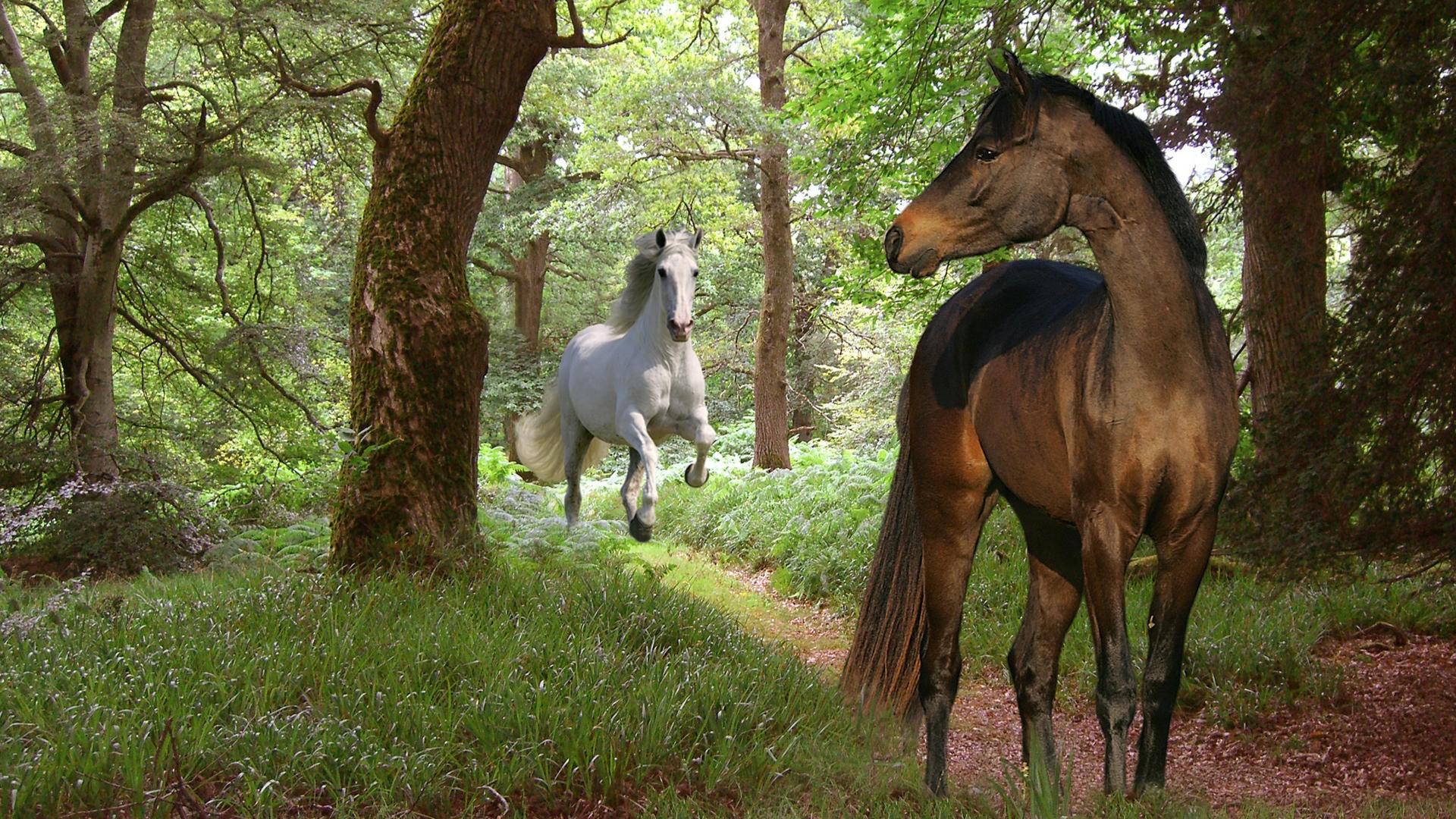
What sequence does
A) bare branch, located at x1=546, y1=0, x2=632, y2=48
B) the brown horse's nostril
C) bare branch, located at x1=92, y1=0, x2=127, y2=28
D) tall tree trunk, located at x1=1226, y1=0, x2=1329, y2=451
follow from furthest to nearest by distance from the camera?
bare branch, located at x1=92, y1=0, x2=127, y2=28 → bare branch, located at x1=546, y1=0, x2=632, y2=48 → tall tree trunk, located at x1=1226, y1=0, x2=1329, y2=451 → the brown horse's nostril

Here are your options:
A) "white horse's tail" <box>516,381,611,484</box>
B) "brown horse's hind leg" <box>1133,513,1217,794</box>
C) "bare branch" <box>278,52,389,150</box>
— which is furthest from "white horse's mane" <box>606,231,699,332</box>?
"brown horse's hind leg" <box>1133,513,1217,794</box>

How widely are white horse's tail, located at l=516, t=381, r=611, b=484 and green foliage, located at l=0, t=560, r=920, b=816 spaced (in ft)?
8.03

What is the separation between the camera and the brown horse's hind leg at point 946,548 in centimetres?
376

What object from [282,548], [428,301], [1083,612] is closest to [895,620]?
[1083,612]

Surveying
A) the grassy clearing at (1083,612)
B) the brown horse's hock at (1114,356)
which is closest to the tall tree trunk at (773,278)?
the grassy clearing at (1083,612)

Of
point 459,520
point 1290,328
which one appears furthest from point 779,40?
point 459,520

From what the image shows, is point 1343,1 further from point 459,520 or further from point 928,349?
point 459,520

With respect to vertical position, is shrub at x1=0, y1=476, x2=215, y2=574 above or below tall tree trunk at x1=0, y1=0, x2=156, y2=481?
below

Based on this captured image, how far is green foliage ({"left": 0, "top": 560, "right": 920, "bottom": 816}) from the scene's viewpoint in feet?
9.94

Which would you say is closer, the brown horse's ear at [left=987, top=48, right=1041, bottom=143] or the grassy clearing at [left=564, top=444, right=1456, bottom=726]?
the brown horse's ear at [left=987, top=48, right=1041, bottom=143]

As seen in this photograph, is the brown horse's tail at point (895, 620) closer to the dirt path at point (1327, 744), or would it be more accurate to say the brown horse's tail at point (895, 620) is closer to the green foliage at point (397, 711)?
the green foliage at point (397, 711)

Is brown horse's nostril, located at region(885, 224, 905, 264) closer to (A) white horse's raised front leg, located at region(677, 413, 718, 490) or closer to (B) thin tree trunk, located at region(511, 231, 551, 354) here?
(A) white horse's raised front leg, located at region(677, 413, 718, 490)

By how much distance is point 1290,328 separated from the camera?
6.41m

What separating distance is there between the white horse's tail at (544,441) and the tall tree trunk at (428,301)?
5.24 feet
